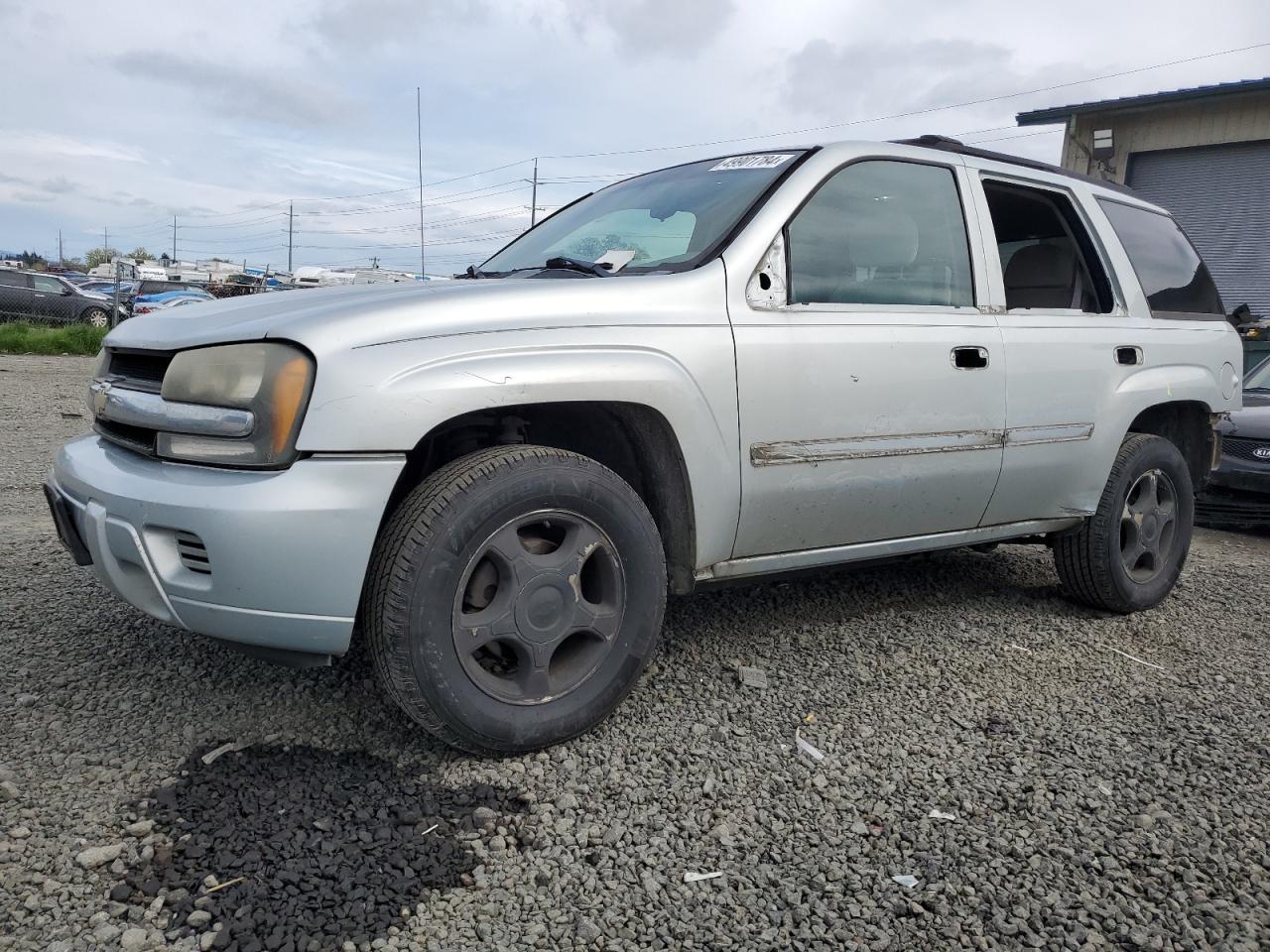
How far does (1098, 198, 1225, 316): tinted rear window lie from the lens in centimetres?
406

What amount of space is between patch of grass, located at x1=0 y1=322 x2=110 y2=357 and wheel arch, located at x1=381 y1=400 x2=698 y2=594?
15.9m

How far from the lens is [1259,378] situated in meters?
7.57

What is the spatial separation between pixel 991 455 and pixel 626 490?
1.49 meters

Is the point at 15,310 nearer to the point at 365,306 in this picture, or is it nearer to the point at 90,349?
the point at 90,349

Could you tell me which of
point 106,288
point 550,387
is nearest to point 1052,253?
point 550,387

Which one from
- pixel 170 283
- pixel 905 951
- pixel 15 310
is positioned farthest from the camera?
pixel 170 283

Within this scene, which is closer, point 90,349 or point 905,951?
point 905,951

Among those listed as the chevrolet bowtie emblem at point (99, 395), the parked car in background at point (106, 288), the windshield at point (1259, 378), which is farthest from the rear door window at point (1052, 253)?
the parked car in background at point (106, 288)

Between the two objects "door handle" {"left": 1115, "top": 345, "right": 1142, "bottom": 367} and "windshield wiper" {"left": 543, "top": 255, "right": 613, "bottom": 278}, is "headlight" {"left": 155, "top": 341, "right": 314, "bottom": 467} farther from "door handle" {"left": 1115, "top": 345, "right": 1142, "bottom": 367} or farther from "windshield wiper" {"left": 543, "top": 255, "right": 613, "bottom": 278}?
"door handle" {"left": 1115, "top": 345, "right": 1142, "bottom": 367}

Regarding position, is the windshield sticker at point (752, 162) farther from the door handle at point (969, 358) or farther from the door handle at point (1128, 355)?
the door handle at point (1128, 355)

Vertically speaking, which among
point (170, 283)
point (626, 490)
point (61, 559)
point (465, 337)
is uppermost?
point (170, 283)

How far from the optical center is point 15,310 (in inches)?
757

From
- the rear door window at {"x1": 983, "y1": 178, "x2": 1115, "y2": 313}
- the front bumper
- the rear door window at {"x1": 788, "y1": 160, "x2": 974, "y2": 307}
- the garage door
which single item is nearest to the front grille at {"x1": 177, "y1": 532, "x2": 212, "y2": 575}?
the front bumper

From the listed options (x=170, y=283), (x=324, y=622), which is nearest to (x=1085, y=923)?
(x=324, y=622)
